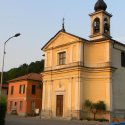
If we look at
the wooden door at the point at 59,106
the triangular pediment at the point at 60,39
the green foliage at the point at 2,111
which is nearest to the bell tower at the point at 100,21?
the triangular pediment at the point at 60,39

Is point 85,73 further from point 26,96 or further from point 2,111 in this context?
point 2,111

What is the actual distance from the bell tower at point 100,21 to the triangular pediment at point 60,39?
11.3 feet

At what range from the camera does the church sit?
3306 cm

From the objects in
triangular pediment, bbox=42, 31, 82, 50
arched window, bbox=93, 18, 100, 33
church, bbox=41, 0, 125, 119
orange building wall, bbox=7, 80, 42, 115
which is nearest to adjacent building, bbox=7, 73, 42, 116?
orange building wall, bbox=7, 80, 42, 115

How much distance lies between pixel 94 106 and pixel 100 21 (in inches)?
462

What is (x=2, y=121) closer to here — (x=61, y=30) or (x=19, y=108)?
(x=61, y=30)

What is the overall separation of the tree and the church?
513 mm

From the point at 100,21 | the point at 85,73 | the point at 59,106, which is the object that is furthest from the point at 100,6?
the point at 59,106

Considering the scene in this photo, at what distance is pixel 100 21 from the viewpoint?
1487 inches

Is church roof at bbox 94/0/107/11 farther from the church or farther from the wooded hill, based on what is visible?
the wooded hill

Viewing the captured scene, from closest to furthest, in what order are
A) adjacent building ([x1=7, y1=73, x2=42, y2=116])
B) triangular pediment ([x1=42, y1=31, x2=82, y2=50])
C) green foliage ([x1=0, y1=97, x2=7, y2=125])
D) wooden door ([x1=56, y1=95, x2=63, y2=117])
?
1. green foliage ([x1=0, y1=97, x2=7, y2=125])
2. wooden door ([x1=56, y1=95, x2=63, y2=117])
3. triangular pediment ([x1=42, y1=31, x2=82, y2=50])
4. adjacent building ([x1=7, y1=73, x2=42, y2=116])

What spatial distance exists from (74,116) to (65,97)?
311cm

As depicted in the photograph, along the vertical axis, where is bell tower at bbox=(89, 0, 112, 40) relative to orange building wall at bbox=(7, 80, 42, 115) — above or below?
above

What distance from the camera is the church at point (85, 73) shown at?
33.1 m
